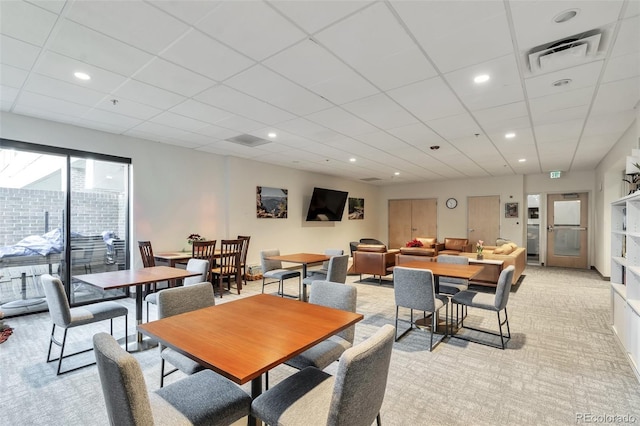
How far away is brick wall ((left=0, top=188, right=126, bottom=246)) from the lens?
4.25m

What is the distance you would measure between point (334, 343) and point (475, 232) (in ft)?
30.0

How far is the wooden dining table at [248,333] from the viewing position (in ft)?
4.33

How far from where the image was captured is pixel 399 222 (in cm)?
1151

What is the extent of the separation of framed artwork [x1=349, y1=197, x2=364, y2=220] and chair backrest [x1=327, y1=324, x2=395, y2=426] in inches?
359

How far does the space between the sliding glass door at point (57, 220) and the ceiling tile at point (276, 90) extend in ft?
10.4

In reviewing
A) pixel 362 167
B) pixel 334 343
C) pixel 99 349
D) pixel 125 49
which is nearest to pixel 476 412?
pixel 334 343

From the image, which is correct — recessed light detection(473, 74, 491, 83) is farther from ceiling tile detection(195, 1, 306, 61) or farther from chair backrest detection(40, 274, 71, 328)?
chair backrest detection(40, 274, 71, 328)

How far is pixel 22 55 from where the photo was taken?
104 inches

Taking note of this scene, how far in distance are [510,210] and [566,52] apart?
791 cm

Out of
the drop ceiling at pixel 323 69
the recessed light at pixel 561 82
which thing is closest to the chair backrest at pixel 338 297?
the drop ceiling at pixel 323 69

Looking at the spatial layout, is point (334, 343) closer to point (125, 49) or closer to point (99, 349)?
point (99, 349)

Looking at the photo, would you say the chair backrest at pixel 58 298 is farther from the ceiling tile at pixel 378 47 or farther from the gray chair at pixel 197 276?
the ceiling tile at pixel 378 47

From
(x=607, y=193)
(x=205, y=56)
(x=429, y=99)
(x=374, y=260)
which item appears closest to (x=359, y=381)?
(x=205, y=56)

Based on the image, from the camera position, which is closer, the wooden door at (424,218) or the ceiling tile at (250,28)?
the ceiling tile at (250,28)
